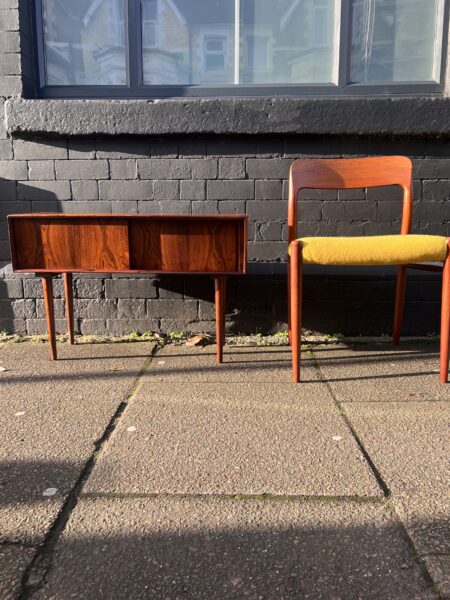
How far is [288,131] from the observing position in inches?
112

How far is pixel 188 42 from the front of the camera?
306 cm

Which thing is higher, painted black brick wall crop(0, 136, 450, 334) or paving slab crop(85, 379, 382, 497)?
painted black brick wall crop(0, 136, 450, 334)

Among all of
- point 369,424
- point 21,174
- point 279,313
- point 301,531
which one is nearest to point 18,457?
point 301,531

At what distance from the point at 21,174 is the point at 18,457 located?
6.69 ft

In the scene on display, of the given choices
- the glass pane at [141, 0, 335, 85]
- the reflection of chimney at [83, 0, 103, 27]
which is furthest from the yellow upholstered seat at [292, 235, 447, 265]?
the reflection of chimney at [83, 0, 103, 27]

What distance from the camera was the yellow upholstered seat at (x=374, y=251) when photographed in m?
2.18

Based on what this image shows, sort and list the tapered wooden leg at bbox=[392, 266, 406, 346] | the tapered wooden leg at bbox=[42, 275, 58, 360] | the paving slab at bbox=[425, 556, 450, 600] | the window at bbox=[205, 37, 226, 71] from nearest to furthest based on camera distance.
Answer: the paving slab at bbox=[425, 556, 450, 600]
the tapered wooden leg at bbox=[42, 275, 58, 360]
the tapered wooden leg at bbox=[392, 266, 406, 346]
the window at bbox=[205, 37, 226, 71]

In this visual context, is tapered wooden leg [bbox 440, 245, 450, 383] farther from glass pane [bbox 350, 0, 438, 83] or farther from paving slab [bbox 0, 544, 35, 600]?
paving slab [bbox 0, 544, 35, 600]

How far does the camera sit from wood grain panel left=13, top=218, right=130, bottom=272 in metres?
2.42

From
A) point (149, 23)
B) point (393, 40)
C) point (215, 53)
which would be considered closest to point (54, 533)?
point (215, 53)

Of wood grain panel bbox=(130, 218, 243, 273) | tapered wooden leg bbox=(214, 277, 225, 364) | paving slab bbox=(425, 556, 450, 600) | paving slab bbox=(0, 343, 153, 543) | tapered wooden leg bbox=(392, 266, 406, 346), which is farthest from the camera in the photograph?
tapered wooden leg bbox=(392, 266, 406, 346)

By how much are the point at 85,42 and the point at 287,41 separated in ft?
4.27

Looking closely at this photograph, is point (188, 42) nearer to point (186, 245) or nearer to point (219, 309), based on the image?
point (186, 245)

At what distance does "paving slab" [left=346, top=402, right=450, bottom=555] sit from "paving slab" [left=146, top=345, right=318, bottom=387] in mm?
492
